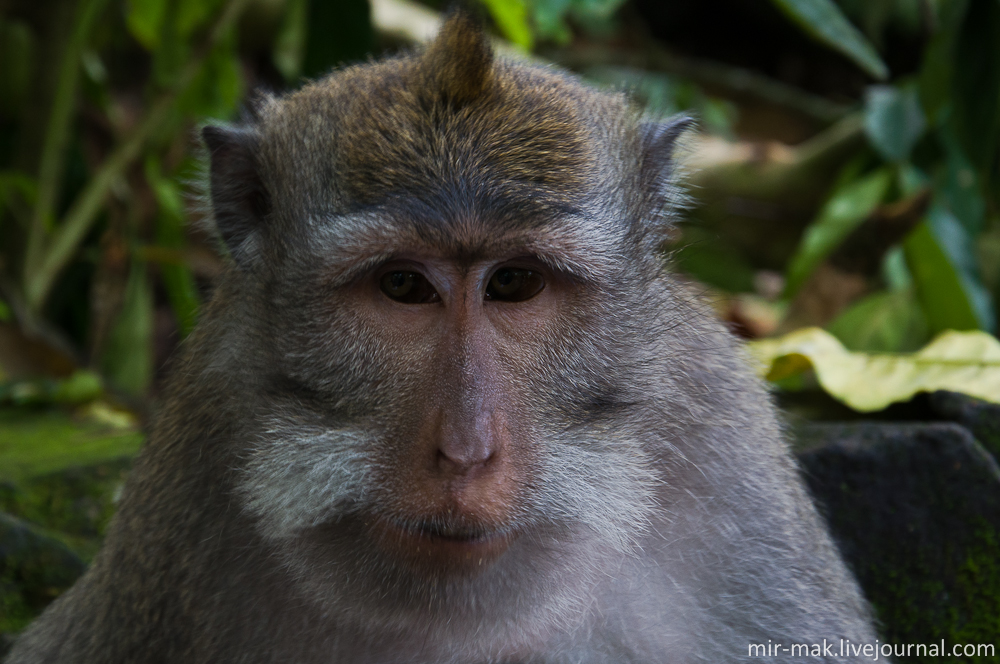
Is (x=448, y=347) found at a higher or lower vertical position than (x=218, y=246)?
lower

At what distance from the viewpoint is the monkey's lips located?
190 cm

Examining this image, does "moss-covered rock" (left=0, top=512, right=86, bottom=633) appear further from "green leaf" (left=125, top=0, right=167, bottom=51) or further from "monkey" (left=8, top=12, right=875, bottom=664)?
"green leaf" (left=125, top=0, right=167, bottom=51)

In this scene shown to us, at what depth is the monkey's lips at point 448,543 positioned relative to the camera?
1.90 meters

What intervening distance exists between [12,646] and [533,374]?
6.71ft

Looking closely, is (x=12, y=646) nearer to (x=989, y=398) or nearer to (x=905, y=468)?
(x=905, y=468)

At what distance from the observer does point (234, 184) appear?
243cm

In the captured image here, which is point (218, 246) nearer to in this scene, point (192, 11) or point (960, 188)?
point (192, 11)

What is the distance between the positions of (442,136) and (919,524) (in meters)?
1.85

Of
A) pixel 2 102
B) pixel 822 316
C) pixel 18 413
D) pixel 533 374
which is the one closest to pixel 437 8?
pixel 2 102

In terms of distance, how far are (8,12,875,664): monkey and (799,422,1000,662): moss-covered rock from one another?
0.44m

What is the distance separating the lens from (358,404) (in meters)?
2.05

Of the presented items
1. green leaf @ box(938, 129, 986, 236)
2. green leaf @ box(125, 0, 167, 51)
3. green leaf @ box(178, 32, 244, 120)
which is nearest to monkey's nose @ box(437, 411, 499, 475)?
green leaf @ box(938, 129, 986, 236)

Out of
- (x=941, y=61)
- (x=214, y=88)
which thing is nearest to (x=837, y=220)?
(x=941, y=61)

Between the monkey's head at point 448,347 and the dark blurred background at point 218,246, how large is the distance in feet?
1.38
